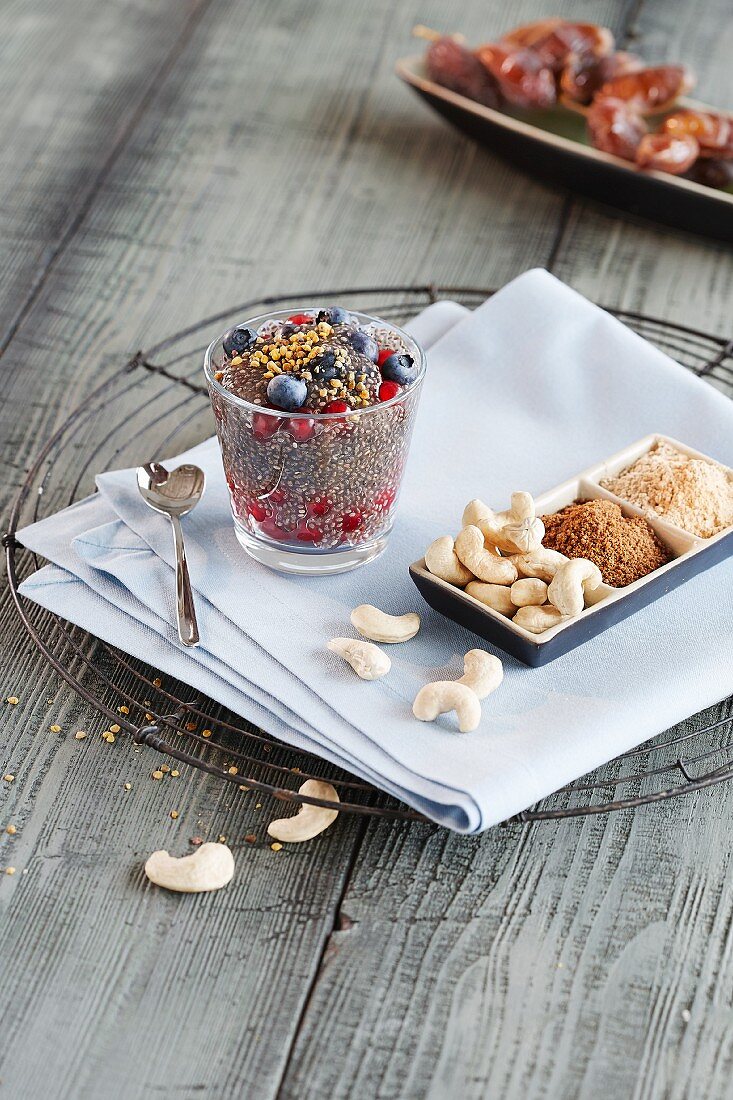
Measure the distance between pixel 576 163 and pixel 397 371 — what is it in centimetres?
88

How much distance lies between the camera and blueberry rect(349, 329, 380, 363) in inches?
38.5

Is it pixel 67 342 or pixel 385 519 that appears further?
pixel 67 342

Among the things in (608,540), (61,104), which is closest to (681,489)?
(608,540)

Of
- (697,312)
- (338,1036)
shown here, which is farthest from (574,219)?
(338,1036)

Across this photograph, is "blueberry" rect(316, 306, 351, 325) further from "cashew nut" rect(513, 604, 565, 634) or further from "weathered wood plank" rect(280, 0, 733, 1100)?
"weathered wood plank" rect(280, 0, 733, 1100)

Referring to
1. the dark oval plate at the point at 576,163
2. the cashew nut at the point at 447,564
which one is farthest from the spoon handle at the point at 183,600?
the dark oval plate at the point at 576,163

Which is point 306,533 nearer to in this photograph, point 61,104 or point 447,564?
point 447,564

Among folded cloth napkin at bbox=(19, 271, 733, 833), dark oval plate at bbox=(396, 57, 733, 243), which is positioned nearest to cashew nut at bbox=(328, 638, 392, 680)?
folded cloth napkin at bbox=(19, 271, 733, 833)

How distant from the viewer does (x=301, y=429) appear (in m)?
0.93

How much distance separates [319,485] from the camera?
3.18ft

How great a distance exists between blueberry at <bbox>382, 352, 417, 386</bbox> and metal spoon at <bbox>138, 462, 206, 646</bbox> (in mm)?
226

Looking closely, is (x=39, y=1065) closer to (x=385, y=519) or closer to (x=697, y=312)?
(x=385, y=519)

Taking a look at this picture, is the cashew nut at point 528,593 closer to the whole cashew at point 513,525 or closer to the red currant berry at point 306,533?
the whole cashew at point 513,525

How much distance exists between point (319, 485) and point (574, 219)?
994 mm
